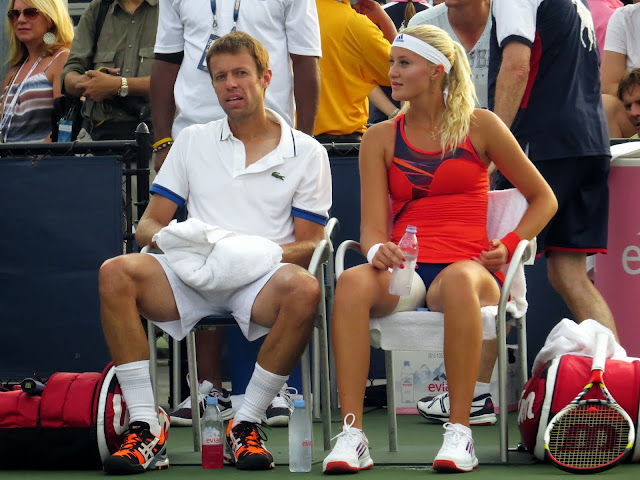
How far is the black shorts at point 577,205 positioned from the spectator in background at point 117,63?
223 centimetres

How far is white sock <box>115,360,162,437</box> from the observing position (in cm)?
475

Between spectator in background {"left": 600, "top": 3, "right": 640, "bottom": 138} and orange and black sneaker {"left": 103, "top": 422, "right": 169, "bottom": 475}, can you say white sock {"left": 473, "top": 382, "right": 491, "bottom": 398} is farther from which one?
spectator in background {"left": 600, "top": 3, "right": 640, "bottom": 138}

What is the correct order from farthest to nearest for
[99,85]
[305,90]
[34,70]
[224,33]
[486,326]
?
[34,70], [99,85], [305,90], [224,33], [486,326]

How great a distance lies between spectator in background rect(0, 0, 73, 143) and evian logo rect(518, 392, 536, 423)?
348 centimetres

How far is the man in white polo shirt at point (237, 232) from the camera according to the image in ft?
15.7

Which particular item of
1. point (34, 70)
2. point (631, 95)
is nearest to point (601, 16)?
point (631, 95)

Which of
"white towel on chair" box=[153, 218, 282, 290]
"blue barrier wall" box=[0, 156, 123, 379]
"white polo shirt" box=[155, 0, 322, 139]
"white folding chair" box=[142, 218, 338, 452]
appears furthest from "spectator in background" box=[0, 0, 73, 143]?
"white towel on chair" box=[153, 218, 282, 290]

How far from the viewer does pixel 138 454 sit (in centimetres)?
465

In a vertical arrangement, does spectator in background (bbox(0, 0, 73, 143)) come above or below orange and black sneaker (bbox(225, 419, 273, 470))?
above

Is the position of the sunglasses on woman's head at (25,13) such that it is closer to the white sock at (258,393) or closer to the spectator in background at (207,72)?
the spectator in background at (207,72)

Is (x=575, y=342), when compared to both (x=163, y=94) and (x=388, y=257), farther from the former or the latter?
(x=163, y=94)

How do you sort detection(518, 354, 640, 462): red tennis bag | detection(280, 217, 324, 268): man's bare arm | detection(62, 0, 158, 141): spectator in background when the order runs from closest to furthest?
detection(518, 354, 640, 462): red tennis bag → detection(280, 217, 324, 268): man's bare arm → detection(62, 0, 158, 141): spectator in background

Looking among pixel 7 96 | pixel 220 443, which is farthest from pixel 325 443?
pixel 7 96

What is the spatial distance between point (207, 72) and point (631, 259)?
6.85 feet
